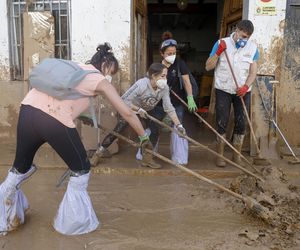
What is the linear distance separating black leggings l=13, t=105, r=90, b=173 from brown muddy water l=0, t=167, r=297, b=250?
610 mm

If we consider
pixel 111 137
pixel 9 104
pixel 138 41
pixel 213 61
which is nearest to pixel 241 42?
pixel 213 61

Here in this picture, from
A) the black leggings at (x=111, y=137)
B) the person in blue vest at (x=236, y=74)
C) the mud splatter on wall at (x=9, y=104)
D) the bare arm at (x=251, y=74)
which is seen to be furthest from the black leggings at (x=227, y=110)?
the mud splatter on wall at (x=9, y=104)

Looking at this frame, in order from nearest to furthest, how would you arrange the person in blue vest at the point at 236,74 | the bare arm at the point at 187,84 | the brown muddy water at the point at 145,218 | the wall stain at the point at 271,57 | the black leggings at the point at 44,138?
the black leggings at the point at 44,138
the brown muddy water at the point at 145,218
the person in blue vest at the point at 236,74
the bare arm at the point at 187,84
the wall stain at the point at 271,57

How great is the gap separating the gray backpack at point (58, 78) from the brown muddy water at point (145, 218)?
1.24 meters

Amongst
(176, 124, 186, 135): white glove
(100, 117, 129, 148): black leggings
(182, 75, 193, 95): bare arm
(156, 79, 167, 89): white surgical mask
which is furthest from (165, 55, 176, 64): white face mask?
(100, 117, 129, 148): black leggings

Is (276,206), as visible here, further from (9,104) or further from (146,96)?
(9,104)

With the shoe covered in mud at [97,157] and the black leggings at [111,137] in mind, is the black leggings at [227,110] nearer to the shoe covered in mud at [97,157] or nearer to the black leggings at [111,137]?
the black leggings at [111,137]

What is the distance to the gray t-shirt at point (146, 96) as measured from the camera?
484cm

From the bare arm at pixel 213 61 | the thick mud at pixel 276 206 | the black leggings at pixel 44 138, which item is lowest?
the thick mud at pixel 276 206

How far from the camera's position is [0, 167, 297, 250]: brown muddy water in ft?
10.6

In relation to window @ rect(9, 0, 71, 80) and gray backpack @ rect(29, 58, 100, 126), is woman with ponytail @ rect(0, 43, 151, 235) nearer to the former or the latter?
gray backpack @ rect(29, 58, 100, 126)

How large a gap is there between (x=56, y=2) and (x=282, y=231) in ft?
15.5

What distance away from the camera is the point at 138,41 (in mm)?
7055

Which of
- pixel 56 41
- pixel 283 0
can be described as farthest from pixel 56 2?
pixel 283 0
